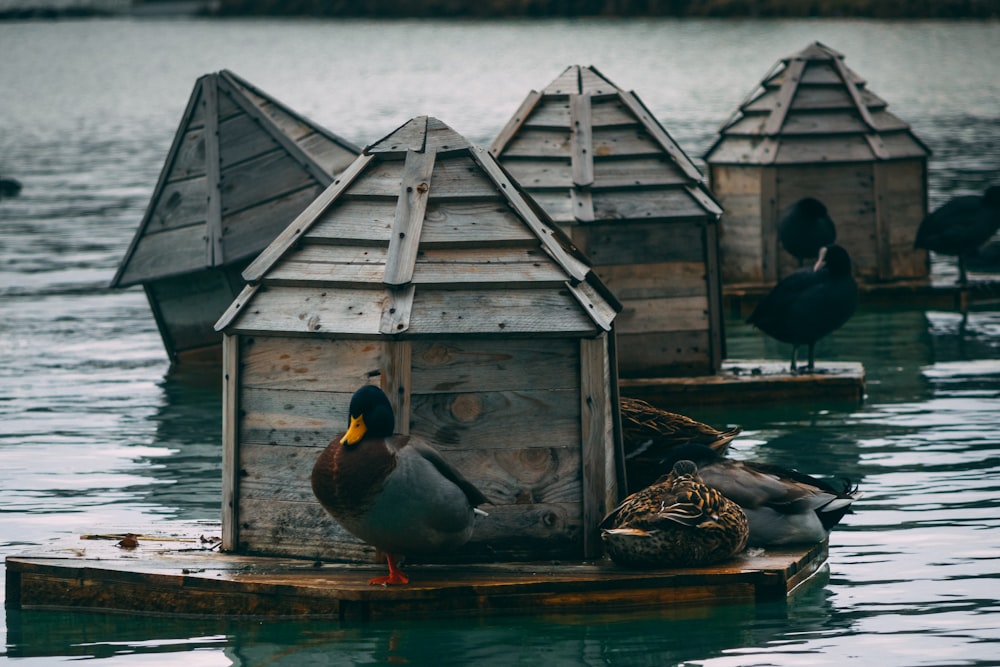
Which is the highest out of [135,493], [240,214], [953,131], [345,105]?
[345,105]

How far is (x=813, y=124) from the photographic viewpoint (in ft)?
60.2

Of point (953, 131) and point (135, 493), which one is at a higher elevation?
point (953, 131)

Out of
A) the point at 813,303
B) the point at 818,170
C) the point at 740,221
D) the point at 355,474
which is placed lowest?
the point at 355,474

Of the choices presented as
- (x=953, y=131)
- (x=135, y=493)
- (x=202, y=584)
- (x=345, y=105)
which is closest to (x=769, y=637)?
(x=202, y=584)

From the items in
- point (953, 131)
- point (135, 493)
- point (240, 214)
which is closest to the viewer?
point (135, 493)

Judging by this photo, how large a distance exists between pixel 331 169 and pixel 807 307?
447 cm

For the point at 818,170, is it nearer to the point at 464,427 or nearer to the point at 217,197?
the point at 217,197

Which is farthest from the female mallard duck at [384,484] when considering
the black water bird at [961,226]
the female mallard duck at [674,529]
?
the black water bird at [961,226]

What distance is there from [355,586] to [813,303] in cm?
651

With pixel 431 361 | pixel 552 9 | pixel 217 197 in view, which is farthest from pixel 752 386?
pixel 552 9

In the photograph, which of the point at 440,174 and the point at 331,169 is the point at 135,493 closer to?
the point at 440,174

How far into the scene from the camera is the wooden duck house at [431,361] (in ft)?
28.7

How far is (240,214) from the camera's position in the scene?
Answer: 1535 cm

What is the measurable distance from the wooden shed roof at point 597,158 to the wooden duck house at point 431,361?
4.56 m
